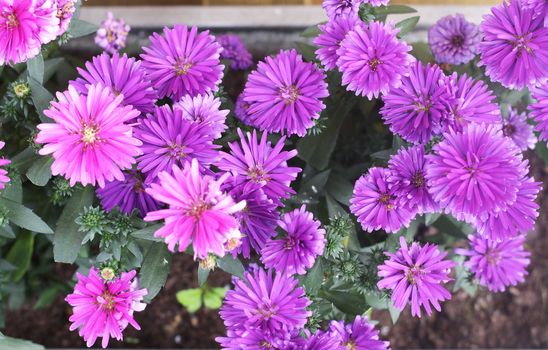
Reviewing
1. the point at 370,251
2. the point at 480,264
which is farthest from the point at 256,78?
the point at 480,264

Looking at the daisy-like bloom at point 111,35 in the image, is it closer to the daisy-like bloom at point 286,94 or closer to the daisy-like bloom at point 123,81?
the daisy-like bloom at point 123,81

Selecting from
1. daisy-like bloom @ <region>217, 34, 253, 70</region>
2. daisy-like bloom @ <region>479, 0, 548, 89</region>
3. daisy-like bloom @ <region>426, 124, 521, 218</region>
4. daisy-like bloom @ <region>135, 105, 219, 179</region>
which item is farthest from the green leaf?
daisy-like bloom @ <region>479, 0, 548, 89</region>

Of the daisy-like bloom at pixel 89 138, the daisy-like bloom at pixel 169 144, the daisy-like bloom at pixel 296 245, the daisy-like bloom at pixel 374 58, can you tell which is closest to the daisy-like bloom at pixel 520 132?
the daisy-like bloom at pixel 374 58

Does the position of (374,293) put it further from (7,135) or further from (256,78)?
(7,135)

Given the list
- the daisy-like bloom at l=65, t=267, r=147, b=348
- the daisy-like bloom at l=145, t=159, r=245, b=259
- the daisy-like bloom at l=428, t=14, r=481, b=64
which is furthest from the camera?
the daisy-like bloom at l=428, t=14, r=481, b=64

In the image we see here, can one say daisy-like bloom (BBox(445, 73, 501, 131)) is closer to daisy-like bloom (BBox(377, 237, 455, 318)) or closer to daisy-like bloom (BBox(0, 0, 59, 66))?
daisy-like bloom (BBox(377, 237, 455, 318))
